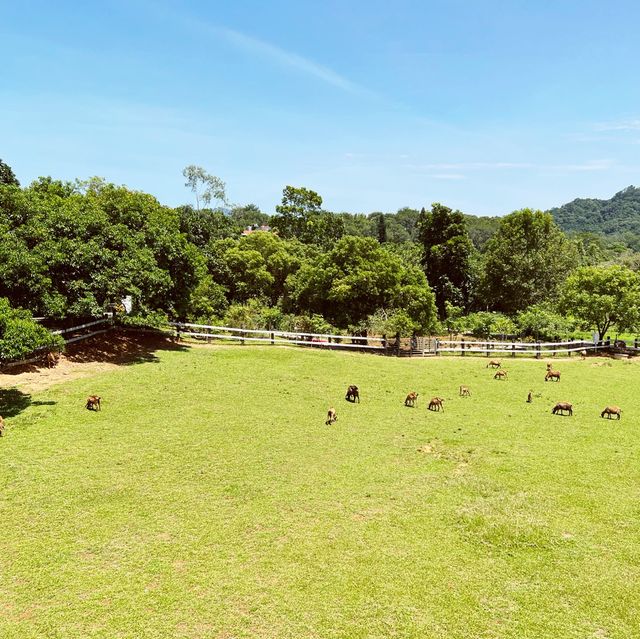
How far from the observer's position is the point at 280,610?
7.47 metres

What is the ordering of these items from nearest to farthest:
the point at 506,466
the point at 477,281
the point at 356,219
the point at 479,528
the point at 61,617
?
the point at 61,617
the point at 479,528
the point at 506,466
the point at 477,281
the point at 356,219

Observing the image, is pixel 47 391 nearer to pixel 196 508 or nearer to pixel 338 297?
pixel 196 508

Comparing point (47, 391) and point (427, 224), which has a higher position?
point (427, 224)

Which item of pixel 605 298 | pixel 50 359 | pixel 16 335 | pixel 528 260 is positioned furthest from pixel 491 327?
pixel 16 335

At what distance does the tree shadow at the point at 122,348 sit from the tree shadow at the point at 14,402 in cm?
437


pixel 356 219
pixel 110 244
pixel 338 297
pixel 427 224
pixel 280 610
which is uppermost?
pixel 356 219

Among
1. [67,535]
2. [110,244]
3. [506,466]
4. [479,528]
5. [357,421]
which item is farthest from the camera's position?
[110,244]

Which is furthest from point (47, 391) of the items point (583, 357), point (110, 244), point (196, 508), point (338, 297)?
point (583, 357)

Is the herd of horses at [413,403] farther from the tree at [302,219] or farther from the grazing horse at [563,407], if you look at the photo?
the tree at [302,219]

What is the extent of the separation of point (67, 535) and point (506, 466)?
1071cm

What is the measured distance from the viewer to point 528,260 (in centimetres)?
5181

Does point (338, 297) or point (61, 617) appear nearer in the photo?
point (61, 617)

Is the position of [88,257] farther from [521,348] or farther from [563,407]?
[521,348]

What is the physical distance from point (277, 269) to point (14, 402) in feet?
128
